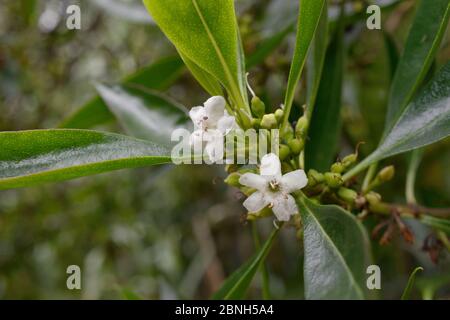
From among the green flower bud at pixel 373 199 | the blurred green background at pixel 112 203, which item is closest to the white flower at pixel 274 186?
the green flower bud at pixel 373 199

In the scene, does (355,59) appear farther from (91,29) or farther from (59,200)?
(59,200)

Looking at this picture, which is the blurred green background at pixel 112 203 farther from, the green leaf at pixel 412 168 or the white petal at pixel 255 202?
the white petal at pixel 255 202

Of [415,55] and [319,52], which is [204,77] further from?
[415,55]

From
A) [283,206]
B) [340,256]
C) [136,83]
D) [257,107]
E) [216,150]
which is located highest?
[136,83]

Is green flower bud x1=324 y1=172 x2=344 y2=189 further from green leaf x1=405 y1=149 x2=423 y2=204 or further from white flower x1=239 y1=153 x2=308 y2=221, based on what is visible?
green leaf x1=405 y1=149 x2=423 y2=204

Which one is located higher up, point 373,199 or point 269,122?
point 269,122

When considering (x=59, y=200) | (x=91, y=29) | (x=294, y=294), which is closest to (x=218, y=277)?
(x=294, y=294)

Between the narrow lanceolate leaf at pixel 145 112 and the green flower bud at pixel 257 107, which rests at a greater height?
the narrow lanceolate leaf at pixel 145 112

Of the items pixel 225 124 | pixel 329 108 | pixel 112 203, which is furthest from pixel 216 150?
pixel 112 203
